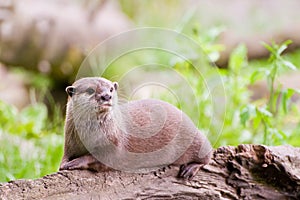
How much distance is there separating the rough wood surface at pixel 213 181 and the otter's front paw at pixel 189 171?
29 millimetres

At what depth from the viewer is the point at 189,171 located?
300cm

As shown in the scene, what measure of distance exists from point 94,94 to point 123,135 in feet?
1.01

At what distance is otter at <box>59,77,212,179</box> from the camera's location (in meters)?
2.85

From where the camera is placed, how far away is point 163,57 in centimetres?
829

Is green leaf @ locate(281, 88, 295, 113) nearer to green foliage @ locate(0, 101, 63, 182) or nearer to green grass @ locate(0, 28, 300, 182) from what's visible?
green grass @ locate(0, 28, 300, 182)

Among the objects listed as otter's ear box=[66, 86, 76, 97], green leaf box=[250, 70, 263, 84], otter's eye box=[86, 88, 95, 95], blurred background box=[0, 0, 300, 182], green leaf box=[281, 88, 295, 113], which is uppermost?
blurred background box=[0, 0, 300, 182]

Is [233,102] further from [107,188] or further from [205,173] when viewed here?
[107,188]

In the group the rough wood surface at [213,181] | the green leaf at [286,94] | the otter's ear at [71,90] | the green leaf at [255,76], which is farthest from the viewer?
the green leaf at [255,76]

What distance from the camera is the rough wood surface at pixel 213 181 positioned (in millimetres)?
2756

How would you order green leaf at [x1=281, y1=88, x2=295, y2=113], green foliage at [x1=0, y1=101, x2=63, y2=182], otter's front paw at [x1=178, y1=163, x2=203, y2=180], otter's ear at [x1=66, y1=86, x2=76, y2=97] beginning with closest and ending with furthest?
otter's ear at [x1=66, y1=86, x2=76, y2=97], otter's front paw at [x1=178, y1=163, x2=203, y2=180], green leaf at [x1=281, y1=88, x2=295, y2=113], green foliage at [x1=0, y1=101, x2=63, y2=182]

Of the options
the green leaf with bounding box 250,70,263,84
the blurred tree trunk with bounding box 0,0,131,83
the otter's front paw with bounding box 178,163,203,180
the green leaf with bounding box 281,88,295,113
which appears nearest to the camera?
the otter's front paw with bounding box 178,163,203,180

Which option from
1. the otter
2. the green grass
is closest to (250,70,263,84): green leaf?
the green grass

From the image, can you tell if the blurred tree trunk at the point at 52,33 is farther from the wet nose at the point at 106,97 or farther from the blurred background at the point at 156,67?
the wet nose at the point at 106,97

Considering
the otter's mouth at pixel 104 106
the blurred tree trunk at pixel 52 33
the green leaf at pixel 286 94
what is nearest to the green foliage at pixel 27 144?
the otter's mouth at pixel 104 106
